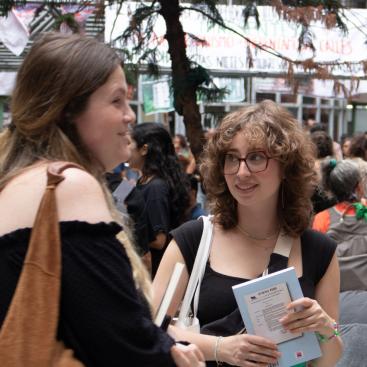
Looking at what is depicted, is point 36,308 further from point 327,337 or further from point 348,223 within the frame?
point 348,223

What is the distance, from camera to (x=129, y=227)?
6.98 feet

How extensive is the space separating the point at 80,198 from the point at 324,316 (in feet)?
3.42

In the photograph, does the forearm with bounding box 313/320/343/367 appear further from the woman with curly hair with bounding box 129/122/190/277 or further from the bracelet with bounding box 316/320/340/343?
the woman with curly hair with bounding box 129/122/190/277

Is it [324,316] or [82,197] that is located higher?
[82,197]

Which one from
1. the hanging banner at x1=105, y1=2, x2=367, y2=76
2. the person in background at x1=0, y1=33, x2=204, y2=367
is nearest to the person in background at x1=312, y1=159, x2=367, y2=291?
the hanging banner at x1=105, y1=2, x2=367, y2=76

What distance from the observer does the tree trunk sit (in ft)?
13.7

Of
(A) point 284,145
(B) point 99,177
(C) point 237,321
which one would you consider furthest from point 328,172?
(B) point 99,177

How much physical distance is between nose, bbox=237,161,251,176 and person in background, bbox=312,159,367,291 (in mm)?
1639

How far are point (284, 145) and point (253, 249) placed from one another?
40cm

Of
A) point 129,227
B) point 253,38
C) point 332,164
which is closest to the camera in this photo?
point 129,227

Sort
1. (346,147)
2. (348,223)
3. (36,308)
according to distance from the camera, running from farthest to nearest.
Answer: (346,147), (348,223), (36,308)

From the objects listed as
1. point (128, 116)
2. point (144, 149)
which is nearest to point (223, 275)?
point (128, 116)

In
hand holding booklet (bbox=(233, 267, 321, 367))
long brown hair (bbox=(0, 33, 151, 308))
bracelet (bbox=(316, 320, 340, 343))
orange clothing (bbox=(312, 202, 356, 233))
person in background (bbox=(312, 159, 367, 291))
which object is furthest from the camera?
orange clothing (bbox=(312, 202, 356, 233))

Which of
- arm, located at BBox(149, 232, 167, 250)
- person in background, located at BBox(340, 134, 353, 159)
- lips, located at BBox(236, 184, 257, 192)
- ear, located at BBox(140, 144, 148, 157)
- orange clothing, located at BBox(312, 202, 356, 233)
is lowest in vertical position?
person in background, located at BBox(340, 134, 353, 159)
